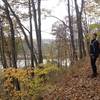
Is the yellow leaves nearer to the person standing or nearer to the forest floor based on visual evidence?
the forest floor

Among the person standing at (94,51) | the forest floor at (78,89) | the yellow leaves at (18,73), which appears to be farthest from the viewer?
the yellow leaves at (18,73)

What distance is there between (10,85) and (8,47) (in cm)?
1978

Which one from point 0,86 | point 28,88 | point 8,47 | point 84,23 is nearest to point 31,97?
point 28,88

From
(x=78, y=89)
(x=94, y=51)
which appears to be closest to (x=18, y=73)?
(x=78, y=89)

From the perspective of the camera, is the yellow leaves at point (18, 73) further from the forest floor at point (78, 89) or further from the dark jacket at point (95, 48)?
the dark jacket at point (95, 48)

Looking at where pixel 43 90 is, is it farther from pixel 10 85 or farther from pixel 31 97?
pixel 10 85

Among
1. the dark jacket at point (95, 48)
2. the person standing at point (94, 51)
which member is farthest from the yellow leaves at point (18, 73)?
the dark jacket at point (95, 48)

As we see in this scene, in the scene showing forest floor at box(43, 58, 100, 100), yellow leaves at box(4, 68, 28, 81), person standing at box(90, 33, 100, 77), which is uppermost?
person standing at box(90, 33, 100, 77)

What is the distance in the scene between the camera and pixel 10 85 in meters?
18.5

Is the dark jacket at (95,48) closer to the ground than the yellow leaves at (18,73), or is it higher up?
Answer: higher up

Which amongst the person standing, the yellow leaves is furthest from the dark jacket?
the yellow leaves

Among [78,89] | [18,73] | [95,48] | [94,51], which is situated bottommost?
[78,89]

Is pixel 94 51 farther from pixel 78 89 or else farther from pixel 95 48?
pixel 78 89

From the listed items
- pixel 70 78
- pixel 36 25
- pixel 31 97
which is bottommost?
pixel 31 97
